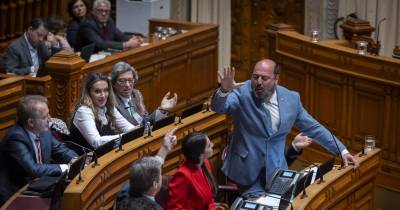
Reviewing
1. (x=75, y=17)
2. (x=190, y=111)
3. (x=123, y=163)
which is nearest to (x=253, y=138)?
(x=190, y=111)

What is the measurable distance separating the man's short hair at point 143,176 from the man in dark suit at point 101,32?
12.9ft

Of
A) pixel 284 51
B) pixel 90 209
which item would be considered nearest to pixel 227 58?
pixel 284 51

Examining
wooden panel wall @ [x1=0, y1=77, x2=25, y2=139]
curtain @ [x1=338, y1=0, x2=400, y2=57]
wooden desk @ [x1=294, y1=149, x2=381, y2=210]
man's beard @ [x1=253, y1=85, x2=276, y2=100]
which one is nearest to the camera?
wooden desk @ [x1=294, y1=149, x2=381, y2=210]

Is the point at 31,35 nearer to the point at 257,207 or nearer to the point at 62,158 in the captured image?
the point at 62,158

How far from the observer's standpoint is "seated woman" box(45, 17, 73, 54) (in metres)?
8.98

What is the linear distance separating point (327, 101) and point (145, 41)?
80.8 inches

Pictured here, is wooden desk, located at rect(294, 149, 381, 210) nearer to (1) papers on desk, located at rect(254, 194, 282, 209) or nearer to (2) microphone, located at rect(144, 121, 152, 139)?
(1) papers on desk, located at rect(254, 194, 282, 209)

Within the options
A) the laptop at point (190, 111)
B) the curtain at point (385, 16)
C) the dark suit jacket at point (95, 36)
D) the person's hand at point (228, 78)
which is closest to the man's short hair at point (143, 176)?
the person's hand at point (228, 78)

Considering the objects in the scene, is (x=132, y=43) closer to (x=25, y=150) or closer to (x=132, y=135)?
(x=132, y=135)

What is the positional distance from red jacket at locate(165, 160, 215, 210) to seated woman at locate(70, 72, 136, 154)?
2.73 ft

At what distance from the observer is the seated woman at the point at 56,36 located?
8.98m

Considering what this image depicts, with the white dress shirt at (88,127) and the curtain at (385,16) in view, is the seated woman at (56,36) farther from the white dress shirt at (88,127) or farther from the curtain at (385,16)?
the curtain at (385,16)

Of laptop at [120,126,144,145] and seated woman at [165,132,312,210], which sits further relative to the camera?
laptop at [120,126,144,145]

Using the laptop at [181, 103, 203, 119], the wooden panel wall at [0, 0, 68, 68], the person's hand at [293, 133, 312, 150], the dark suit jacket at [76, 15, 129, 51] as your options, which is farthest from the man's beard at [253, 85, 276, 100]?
the wooden panel wall at [0, 0, 68, 68]
